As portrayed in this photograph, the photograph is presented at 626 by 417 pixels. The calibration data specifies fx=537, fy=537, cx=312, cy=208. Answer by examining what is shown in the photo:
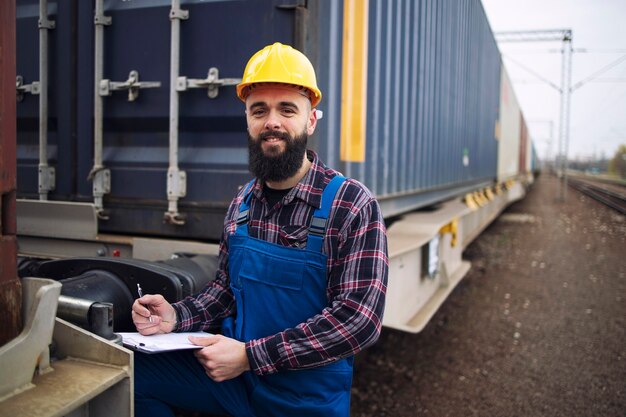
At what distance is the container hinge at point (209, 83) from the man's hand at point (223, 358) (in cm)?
126

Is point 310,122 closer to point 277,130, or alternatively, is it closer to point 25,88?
point 277,130

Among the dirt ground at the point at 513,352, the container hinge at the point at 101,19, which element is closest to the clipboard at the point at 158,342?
the container hinge at the point at 101,19

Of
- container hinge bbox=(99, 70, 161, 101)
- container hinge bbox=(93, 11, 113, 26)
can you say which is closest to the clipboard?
container hinge bbox=(99, 70, 161, 101)

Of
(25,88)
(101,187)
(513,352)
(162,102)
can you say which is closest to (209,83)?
(162,102)

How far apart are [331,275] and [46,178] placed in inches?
72.6

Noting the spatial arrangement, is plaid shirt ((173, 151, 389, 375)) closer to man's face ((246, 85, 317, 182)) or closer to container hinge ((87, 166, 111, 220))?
man's face ((246, 85, 317, 182))

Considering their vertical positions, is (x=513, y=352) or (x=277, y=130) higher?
(x=277, y=130)

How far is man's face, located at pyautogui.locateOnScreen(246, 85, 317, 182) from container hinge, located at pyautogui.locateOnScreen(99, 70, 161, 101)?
91cm

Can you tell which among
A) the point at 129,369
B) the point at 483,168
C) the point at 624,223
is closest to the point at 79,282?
the point at 129,369

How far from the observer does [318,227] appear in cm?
180

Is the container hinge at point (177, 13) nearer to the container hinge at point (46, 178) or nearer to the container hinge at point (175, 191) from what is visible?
the container hinge at point (175, 191)

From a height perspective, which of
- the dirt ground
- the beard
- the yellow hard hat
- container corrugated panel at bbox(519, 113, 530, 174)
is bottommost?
the dirt ground

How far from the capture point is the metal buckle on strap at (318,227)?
5.90 feet

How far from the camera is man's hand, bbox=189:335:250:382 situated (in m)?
1.73
